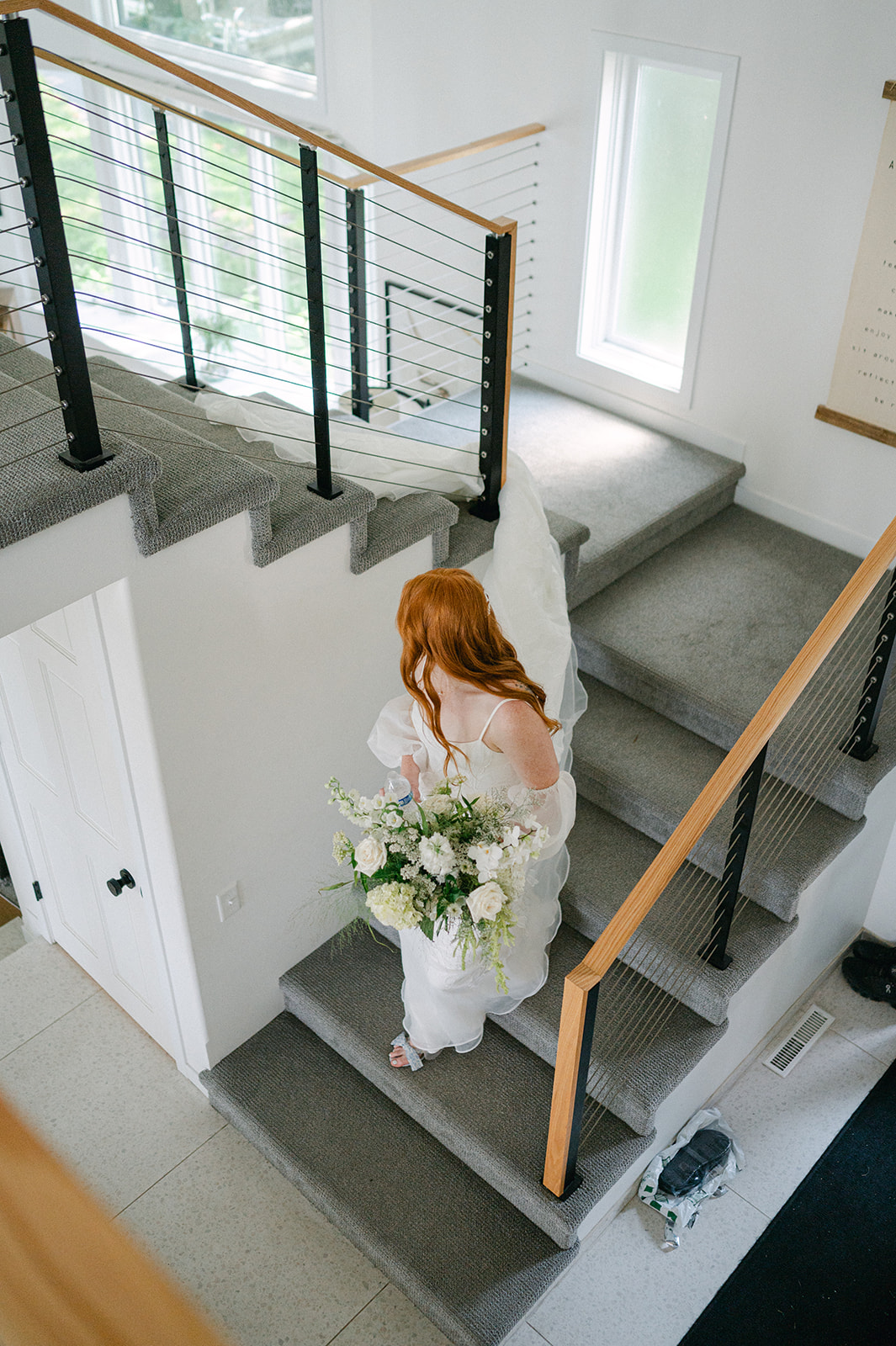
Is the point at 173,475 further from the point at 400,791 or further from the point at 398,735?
the point at 400,791

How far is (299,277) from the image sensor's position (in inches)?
312

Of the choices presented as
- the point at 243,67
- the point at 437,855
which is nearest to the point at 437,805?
the point at 437,855

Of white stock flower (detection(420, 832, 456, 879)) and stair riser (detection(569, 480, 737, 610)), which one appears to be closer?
white stock flower (detection(420, 832, 456, 879))

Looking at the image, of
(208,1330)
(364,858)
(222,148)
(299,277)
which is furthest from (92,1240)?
(222,148)

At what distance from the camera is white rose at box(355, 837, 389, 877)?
3.03m

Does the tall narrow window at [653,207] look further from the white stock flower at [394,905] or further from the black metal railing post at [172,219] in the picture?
the white stock flower at [394,905]

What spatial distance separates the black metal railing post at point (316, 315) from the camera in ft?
9.83

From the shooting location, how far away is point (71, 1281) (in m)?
0.54

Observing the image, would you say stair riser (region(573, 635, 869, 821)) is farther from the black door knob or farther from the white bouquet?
the black door knob

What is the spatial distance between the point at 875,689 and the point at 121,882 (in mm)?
2731

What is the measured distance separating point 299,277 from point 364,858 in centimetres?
592

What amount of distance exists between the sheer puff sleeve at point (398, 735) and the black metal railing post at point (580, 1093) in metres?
0.86

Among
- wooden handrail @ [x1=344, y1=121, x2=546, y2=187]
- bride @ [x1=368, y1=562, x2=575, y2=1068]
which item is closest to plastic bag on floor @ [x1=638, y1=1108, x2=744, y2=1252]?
bride @ [x1=368, y1=562, x2=575, y2=1068]

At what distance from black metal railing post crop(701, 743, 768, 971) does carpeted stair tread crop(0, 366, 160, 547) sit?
1.83 meters
